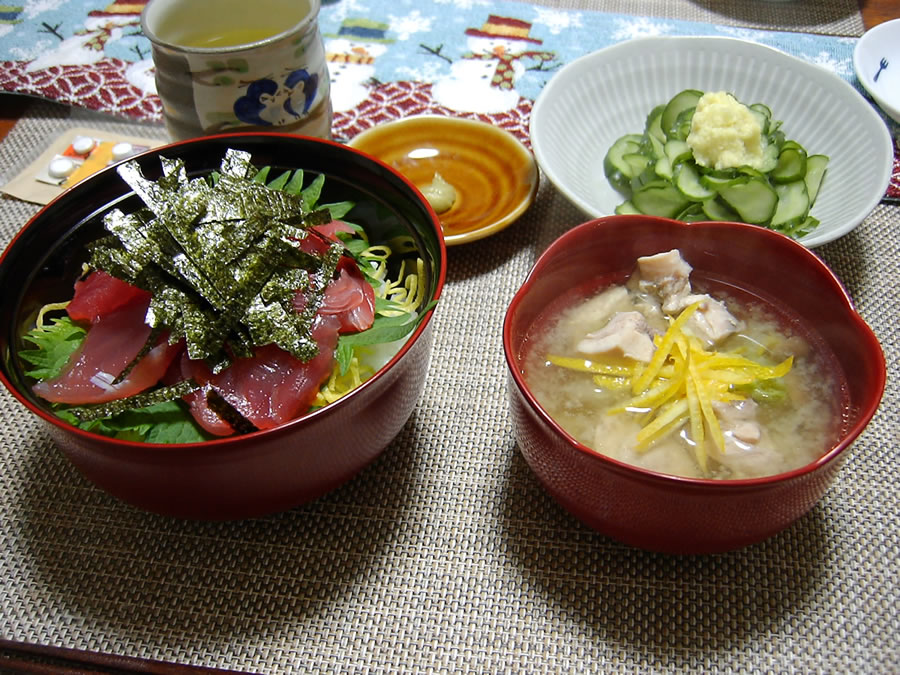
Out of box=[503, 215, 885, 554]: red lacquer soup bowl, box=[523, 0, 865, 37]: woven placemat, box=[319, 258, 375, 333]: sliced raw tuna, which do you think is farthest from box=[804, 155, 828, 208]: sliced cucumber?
box=[319, 258, 375, 333]: sliced raw tuna

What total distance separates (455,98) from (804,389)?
4.38 feet

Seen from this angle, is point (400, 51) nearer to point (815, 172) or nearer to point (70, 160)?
point (70, 160)

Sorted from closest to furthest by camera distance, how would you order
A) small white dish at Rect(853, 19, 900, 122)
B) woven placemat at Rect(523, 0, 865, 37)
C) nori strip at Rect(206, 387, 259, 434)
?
nori strip at Rect(206, 387, 259, 434), small white dish at Rect(853, 19, 900, 122), woven placemat at Rect(523, 0, 865, 37)

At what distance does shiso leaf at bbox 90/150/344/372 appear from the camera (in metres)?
1.07

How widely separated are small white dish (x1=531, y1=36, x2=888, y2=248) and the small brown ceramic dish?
0.11 metres

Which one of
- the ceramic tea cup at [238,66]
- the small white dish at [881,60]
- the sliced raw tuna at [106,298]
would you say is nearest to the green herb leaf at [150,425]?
the sliced raw tuna at [106,298]

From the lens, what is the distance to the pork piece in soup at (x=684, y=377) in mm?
1080

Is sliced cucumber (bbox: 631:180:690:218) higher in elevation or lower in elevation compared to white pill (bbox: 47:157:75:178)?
higher

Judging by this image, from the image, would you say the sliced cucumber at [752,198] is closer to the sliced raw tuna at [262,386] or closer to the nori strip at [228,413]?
the sliced raw tuna at [262,386]

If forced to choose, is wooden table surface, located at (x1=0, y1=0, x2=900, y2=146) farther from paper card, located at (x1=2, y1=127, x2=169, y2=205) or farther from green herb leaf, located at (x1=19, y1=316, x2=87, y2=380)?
green herb leaf, located at (x1=19, y1=316, x2=87, y2=380)

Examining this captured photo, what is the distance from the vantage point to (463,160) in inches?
72.0

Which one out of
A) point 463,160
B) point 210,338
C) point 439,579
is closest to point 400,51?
point 463,160

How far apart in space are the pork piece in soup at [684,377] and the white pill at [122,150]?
49.4 inches

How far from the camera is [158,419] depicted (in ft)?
3.51
